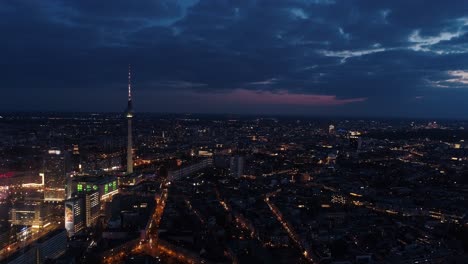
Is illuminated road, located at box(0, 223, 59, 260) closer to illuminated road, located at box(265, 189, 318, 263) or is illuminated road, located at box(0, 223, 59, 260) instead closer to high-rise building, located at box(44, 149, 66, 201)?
high-rise building, located at box(44, 149, 66, 201)

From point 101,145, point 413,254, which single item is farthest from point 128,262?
point 101,145

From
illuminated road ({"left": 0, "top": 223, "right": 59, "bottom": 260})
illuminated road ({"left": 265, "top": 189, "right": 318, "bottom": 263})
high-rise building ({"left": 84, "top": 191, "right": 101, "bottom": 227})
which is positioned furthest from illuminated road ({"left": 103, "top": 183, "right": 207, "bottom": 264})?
illuminated road ({"left": 265, "top": 189, "right": 318, "bottom": 263})

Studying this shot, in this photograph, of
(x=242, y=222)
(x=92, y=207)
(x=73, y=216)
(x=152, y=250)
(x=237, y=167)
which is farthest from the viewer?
(x=237, y=167)

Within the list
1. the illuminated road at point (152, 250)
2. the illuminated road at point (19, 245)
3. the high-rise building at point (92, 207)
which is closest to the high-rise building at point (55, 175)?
A: the high-rise building at point (92, 207)

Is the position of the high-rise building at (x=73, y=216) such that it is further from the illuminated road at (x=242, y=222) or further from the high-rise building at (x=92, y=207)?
the illuminated road at (x=242, y=222)

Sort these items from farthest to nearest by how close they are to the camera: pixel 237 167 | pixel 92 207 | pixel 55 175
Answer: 1. pixel 237 167
2. pixel 55 175
3. pixel 92 207

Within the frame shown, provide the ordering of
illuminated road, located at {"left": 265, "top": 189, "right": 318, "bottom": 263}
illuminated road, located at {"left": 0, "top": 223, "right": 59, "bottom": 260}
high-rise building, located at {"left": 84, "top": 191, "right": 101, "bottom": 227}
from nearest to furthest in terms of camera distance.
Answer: illuminated road, located at {"left": 0, "top": 223, "right": 59, "bottom": 260}
illuminated road, located at {"left": 265, "top": 189, "right": 318, "bottom": 263}
high-rise building, located at {"left": 84, "top": 191, "right": 101, "bottom": 227}

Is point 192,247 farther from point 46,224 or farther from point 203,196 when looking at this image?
point 203,196

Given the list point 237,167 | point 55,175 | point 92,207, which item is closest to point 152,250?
point 92,207

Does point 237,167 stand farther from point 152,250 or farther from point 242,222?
point 152,250

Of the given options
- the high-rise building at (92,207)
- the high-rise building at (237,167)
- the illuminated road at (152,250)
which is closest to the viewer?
the illuminated road at (152,250)

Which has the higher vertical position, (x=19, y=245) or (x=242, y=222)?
(x=19, y=245)
